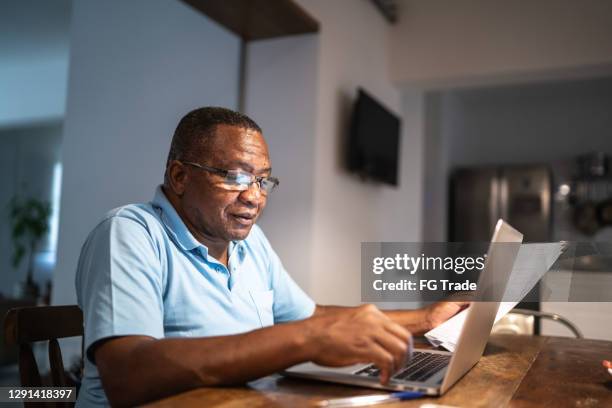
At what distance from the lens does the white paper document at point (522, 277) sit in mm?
1039

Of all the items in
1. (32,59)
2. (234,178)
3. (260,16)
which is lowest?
(234,178)

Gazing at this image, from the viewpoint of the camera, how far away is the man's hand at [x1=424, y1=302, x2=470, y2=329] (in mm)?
1351

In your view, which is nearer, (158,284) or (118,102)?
(158,284)

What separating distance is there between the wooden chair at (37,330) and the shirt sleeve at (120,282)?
139mm

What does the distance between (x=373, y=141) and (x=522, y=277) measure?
2.37 metres

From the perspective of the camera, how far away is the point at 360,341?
0.80 metres

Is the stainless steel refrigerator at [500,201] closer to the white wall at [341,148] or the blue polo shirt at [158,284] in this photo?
the white wall at [341,148]

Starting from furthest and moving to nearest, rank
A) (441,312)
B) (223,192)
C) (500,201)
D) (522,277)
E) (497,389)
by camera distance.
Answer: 1. (500,201)
2. (441,312)
3. (223,192)
4. (522,277)
5. (497,389)

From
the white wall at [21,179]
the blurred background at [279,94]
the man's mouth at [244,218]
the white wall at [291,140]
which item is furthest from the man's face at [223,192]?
the white wall at [21,179]

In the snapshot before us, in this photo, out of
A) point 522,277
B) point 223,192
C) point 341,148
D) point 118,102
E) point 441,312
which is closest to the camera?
point 522,277

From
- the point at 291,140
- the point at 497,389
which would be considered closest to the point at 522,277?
the point at 497,389

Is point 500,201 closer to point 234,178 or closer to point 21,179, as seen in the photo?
point 21,179

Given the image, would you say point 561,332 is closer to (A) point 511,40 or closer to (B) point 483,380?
(A) point 511,40

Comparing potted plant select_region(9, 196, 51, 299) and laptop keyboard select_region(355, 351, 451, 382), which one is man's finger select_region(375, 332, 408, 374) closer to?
laptop keyboard select_region(355, 351, 451, 382)
